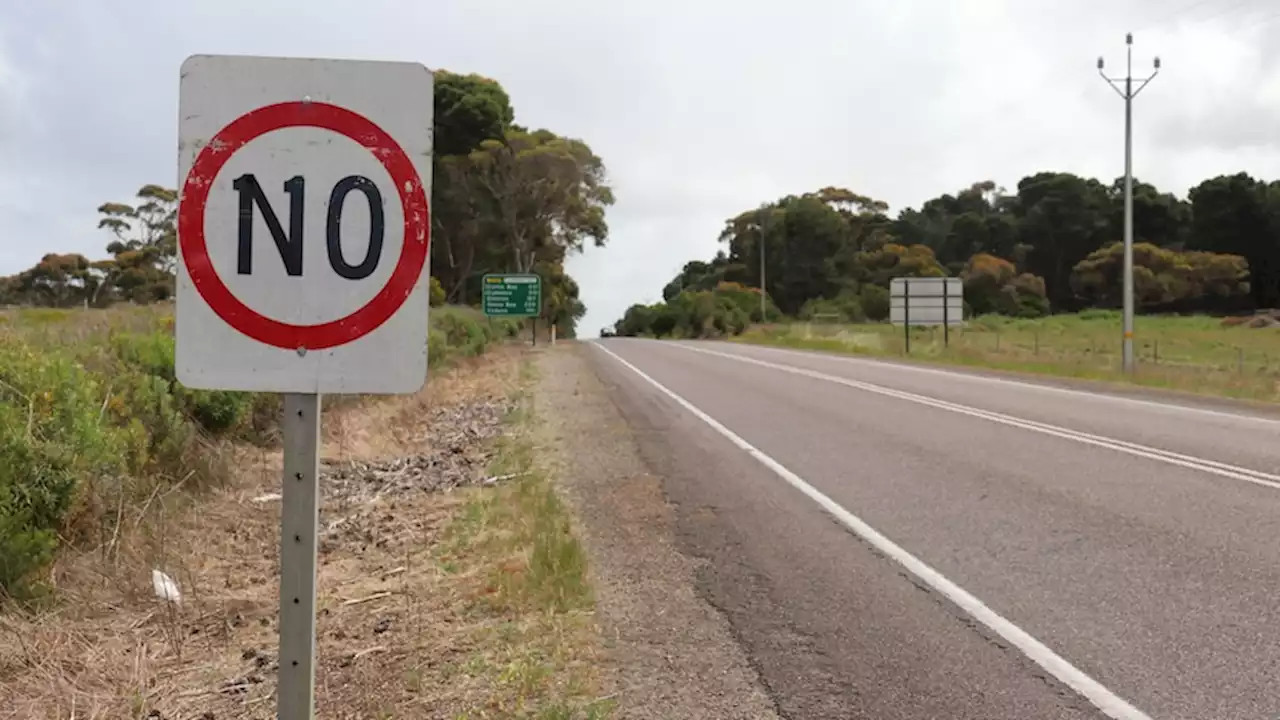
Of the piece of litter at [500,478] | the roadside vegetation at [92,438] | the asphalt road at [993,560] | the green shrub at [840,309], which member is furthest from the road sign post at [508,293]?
the green shrub at [840,309]

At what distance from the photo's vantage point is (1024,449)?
38.7 ft

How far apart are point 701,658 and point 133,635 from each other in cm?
277

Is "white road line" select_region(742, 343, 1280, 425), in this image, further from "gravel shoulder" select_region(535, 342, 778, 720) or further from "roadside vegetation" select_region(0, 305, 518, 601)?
"roadside vegetation" select_region(0, 305, 518, 601)

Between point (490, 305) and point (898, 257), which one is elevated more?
point (898, 257)

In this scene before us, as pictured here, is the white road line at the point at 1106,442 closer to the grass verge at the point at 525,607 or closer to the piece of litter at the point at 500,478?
the grass verge at the point at 525,607

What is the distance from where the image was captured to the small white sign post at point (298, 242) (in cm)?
258

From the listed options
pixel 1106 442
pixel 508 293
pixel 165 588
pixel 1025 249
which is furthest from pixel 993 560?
pixel 1025 249

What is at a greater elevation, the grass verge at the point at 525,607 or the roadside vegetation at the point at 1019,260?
the roadside vegetation at the point at 1019,260

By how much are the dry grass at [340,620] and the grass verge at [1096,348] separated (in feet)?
57.0

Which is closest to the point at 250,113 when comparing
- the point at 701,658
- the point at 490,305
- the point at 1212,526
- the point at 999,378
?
the point at 701,658

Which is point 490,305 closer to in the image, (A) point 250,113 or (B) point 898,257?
(A) point 250,113

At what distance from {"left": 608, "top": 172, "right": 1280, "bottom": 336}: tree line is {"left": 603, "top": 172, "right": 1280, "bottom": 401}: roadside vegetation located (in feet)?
0.36

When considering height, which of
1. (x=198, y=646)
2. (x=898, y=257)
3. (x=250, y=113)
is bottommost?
(x=198, y=646)

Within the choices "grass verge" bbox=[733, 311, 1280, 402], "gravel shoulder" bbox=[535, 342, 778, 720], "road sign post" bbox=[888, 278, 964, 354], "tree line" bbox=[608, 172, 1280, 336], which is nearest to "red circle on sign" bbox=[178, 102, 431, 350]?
"gravel shoulder" bbox=[535, 342, 778, 720]
